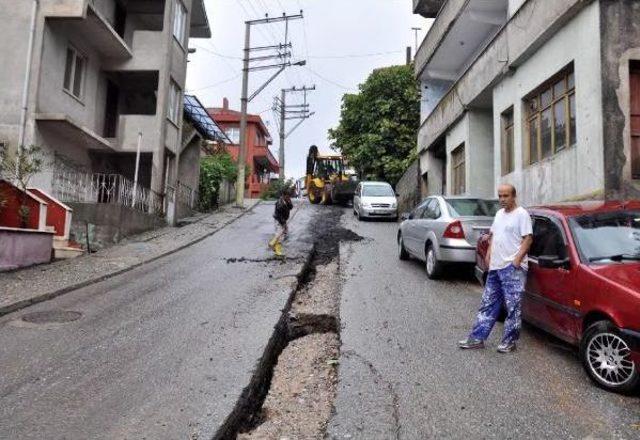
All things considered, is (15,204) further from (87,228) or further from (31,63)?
(31,63)

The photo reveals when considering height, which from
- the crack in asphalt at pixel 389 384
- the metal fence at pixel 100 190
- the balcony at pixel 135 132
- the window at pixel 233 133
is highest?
the window at pixel 233 133

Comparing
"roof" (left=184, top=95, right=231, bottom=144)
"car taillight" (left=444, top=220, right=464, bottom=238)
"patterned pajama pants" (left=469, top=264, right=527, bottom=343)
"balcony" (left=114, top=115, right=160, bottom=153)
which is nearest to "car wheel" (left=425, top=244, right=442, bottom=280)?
"car taillight" (left=444, top=220, right=464, bottom=238)

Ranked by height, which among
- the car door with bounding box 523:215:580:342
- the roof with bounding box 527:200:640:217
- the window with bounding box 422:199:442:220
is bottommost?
the car door with bounding box 523:215:580:342

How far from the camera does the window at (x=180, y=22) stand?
65.2 feet

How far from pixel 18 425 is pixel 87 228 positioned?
428 inches

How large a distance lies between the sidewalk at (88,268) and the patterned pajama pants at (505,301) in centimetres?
615

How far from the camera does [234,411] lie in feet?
13.1

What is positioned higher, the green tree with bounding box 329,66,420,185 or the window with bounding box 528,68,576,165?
the green tree with bounding box 329,66,420,185

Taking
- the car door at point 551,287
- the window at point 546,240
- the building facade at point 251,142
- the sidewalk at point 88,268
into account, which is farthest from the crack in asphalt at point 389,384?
the building facade at point 251,142

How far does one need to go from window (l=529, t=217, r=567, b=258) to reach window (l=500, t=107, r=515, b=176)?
9.06 metres

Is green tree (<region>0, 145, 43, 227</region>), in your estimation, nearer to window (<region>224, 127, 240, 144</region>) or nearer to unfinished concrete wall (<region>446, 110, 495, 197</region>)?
unfinished concrete wall (<region>446, 110, 495, 197</region>)

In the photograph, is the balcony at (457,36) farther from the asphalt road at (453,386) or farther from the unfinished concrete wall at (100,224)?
the asphalt road at (453,386)

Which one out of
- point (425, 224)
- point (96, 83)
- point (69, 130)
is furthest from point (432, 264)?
point (96, 83)

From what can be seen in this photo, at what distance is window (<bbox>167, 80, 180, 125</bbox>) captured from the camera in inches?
767
